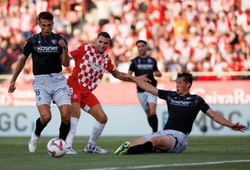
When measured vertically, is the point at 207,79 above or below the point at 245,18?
below

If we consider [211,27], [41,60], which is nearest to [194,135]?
[211,27]

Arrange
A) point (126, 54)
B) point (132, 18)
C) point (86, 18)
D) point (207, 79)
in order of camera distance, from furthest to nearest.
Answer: point (86, 18) < point (132, 18) < point (126, 54) < point (207, 79)

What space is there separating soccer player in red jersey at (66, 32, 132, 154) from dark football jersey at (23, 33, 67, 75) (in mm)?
826

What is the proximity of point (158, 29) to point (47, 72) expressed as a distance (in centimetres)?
Answer: 1248

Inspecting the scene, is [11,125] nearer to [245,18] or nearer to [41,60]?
[41,60]

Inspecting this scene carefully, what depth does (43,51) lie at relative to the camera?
26.9ft

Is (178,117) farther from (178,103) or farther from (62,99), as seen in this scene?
(62,99)

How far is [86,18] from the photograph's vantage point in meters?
22.4

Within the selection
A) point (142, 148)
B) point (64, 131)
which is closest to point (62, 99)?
point (64, 131)

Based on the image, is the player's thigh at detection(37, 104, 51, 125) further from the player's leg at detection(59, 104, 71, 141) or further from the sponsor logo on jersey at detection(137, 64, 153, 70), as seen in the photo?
the sponsor logo on jersey at detection(137, 64, 153, 70)

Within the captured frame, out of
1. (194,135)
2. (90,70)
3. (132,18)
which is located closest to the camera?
(90,70)

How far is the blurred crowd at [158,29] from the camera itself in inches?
747

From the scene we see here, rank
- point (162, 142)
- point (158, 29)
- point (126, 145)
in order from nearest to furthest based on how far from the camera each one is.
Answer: point (126, 145), point (162, 142), point (158, 29)

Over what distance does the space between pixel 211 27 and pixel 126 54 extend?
12.4 feet
